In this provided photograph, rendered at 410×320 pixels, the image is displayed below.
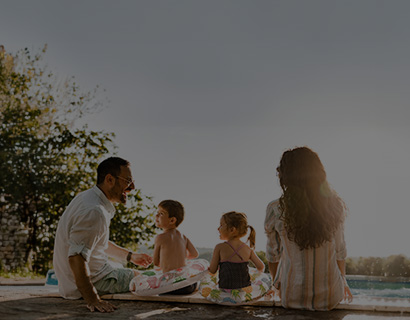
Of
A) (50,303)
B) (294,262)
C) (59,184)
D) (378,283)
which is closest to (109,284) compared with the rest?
(50,303)

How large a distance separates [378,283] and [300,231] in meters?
6.55

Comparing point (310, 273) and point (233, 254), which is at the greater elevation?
point (233, 254)

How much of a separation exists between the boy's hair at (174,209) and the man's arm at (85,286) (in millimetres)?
1113

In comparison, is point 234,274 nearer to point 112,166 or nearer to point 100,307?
point 100,307

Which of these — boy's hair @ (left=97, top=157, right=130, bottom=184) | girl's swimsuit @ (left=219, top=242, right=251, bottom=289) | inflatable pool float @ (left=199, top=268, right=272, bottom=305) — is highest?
boy's hair @ (left=97, top=157, right=130, bottom=184)

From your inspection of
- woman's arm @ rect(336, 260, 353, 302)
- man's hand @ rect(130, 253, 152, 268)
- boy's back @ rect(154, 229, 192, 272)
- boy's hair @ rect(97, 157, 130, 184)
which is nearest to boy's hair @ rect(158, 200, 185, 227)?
boy's back @ rect(154, 229, 192, 272)

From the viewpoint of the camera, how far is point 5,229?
12875 millimetres

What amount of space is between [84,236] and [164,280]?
0.90m

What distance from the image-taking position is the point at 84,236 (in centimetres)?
357

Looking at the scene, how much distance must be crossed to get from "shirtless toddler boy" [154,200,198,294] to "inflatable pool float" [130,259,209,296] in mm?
100

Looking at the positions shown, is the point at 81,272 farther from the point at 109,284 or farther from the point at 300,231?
the point at 300,231

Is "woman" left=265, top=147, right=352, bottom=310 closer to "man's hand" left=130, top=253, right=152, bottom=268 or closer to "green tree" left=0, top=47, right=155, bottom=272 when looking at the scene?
"man's hand" left=130, top=253, right=152, bottom=268

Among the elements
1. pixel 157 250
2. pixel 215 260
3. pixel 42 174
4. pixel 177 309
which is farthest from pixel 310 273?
pixel 42 174

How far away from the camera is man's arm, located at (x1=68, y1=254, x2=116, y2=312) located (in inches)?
133
